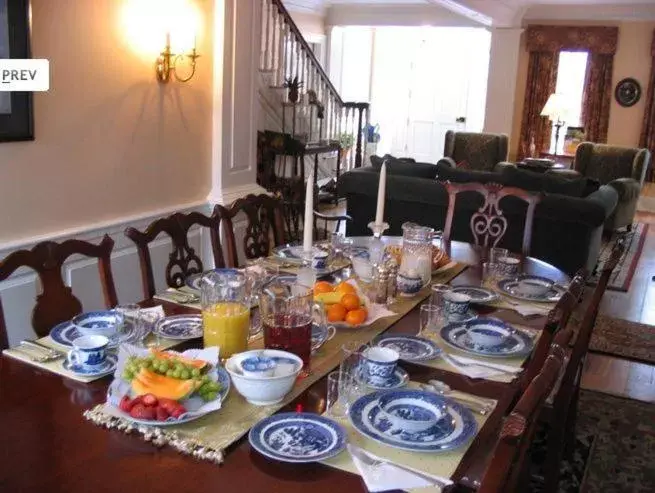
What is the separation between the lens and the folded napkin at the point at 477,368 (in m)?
1.79

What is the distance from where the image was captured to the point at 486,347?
6.37ft

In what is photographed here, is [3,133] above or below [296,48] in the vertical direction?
below

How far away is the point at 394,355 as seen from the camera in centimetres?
168

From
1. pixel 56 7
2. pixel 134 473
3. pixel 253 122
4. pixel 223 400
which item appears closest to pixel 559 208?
pixel 253 122

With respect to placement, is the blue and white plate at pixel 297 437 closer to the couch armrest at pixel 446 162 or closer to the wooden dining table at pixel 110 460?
the wooden dining table at pixel 110 460

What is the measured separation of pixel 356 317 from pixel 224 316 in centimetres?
47

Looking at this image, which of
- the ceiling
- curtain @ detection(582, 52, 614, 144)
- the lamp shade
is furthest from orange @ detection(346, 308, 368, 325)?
curtain @ detection(582, 52, 614, 144)

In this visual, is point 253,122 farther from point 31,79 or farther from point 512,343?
point 512,343

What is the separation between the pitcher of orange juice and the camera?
1736mm

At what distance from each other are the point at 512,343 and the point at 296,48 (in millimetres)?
6019

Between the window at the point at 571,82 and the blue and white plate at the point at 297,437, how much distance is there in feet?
30.1

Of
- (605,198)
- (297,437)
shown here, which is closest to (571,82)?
(605,198)

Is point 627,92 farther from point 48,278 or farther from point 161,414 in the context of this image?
point 161,414

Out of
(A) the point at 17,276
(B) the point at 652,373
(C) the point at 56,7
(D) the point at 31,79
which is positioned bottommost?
(B) the point at 652,373
